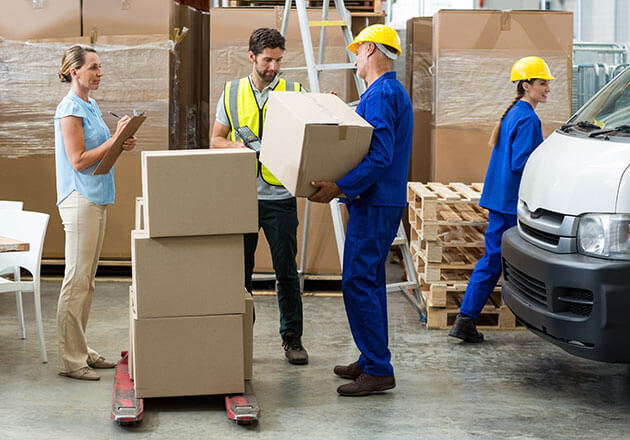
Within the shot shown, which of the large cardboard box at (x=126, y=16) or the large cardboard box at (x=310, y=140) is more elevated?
the large cardboard box at (x=126, y=16)

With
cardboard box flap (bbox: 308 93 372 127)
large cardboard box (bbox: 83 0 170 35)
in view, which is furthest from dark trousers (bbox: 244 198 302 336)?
large cardboard box (bbox: 83 0 170 35)

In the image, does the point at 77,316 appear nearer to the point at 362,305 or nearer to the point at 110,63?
the point at 362,305

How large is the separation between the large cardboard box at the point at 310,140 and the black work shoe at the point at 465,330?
1798 mm

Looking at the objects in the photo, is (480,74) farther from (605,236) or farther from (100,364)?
(100,364)

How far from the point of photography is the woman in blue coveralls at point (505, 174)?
5.06 metres

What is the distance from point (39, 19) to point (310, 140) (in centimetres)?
413

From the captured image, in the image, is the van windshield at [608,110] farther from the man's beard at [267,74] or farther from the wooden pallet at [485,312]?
the man's beard at [267,74]

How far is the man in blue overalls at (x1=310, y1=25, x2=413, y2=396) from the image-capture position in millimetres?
3967

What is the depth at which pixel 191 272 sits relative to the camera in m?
3.81

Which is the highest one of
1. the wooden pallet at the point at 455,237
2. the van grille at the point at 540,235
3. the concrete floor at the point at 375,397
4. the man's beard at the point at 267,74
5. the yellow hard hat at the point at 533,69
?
the yellow hard hat at the point at 533,69

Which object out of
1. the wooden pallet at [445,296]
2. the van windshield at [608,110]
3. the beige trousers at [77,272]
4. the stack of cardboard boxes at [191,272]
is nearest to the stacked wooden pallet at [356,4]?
the wooden pallet at [445,296]

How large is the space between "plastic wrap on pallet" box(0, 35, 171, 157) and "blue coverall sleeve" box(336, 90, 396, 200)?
10.6 ft

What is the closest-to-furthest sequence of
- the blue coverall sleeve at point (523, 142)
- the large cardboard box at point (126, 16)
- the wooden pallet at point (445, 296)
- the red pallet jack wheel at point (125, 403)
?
the red pallet jack wheel at point (125, 403) → the blue coverall sleeve at point (523, 142) → the wooden pallet at point (445, 296) → the large cardboard box at point (126, 16)

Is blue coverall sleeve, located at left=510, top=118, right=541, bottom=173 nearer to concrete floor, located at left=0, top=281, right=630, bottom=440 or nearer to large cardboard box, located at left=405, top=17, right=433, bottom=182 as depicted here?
concrete floor, located at left=0, top=281, right=630, bottom=440
